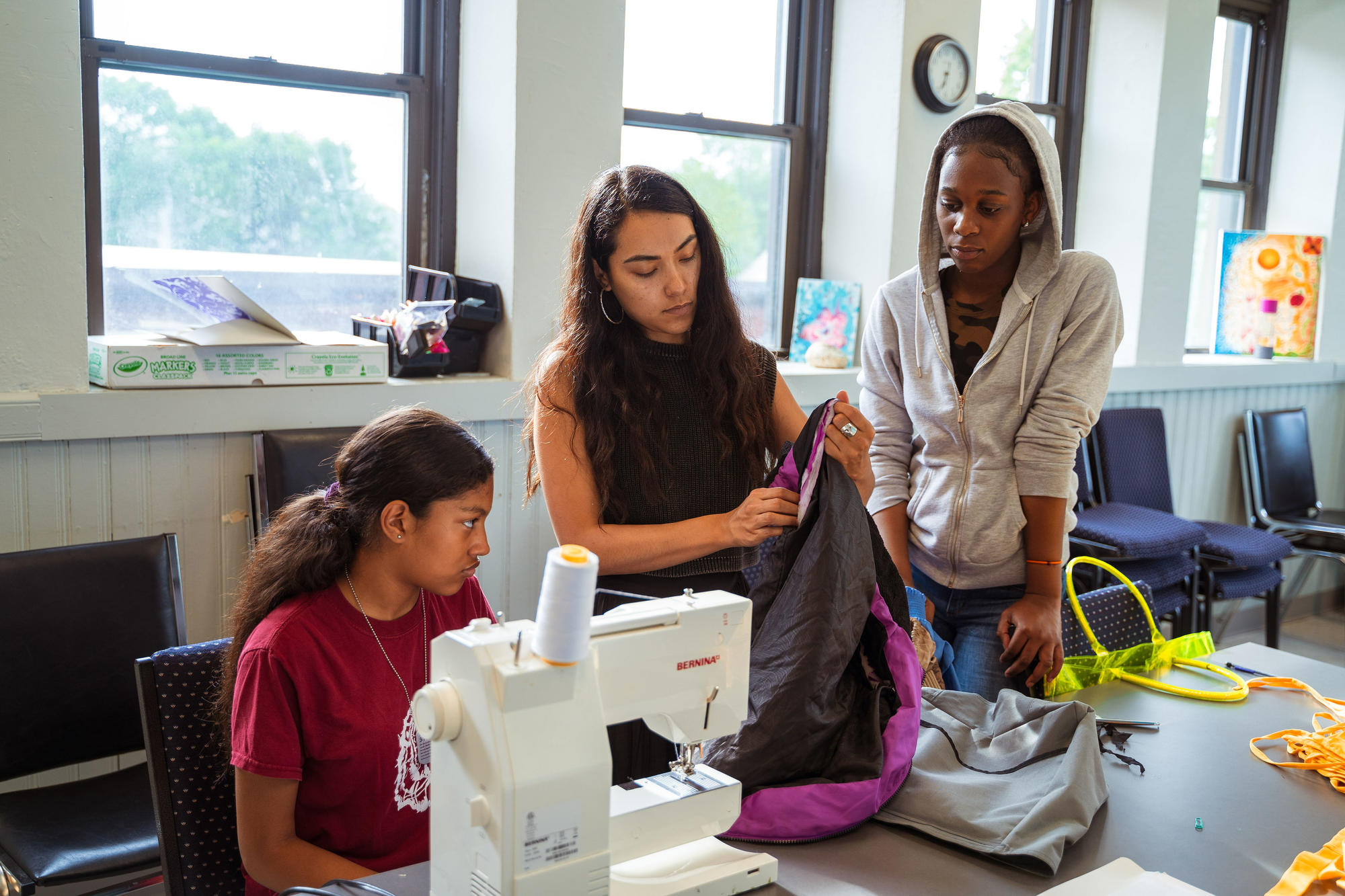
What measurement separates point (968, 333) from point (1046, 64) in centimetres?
299

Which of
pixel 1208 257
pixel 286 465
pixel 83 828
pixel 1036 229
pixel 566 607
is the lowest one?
pixel 83 828

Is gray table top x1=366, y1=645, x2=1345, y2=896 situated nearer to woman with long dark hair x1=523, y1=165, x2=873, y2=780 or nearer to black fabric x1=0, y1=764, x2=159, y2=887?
woman with long dark hair x1=523, y1=165, x2=873, y2=780

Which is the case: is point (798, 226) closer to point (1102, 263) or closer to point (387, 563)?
point (1102, 263)

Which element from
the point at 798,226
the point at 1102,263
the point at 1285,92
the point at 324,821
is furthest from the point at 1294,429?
the point at 324,821

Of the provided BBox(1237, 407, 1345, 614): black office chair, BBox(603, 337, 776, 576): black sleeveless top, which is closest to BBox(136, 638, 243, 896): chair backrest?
BBox(603, 337, 776, 576): black sleeveless top

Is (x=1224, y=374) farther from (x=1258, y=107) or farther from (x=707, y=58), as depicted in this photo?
(x=707, y=58)

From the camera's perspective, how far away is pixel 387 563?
1.34 m

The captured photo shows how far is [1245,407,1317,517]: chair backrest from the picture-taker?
14.0 ft

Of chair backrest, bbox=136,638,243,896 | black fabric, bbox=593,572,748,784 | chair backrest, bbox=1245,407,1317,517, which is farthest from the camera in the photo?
chair backrest, bbox=1245,407,1317,517

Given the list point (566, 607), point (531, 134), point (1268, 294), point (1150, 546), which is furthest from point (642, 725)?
point (1268, 294)

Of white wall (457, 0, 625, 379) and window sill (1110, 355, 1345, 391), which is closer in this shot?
white wall (457, 0, 625, 379)

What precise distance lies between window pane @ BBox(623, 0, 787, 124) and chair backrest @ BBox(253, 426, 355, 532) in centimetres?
149

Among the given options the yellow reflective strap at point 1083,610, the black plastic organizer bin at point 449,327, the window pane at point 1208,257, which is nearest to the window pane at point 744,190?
the black plastic organizer bin at point 449,327

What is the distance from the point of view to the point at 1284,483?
431cm
